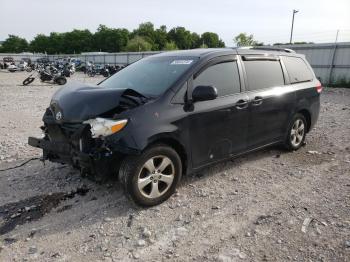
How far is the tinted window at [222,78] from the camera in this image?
4.31m

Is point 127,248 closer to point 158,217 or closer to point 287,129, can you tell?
point 158,217

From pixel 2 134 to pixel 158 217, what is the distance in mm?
5299

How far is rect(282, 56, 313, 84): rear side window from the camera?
5.77 meters

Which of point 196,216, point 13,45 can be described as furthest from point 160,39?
point 196,216

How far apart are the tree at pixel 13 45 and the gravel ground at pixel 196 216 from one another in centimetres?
12213

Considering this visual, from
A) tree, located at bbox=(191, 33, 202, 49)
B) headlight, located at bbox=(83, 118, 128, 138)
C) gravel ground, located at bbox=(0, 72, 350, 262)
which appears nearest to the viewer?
gravel ground, located at bbox=(0, 72, 350, 262)

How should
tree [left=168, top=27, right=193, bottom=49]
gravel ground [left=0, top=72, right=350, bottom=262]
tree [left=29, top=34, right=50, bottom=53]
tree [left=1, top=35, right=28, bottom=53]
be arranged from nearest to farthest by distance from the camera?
1. gravel ground [left=0, top=72, right=350, bottom=262]
2. tree [left=168, top=27, right=193, bottom=49]
3. tree [left=29, top=34, right=50, bottom=53]
4. tree [left=1, top=35, right=28, bottom=53]

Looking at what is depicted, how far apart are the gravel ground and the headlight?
969 mm

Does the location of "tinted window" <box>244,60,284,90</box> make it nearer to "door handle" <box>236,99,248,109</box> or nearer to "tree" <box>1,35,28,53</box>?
"door handle" <box>236,99,248,109</box>

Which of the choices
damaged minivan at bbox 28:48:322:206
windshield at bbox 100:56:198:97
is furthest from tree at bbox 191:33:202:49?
windshield at bbox 100:56:198:97

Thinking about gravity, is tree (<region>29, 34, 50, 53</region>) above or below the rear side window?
above

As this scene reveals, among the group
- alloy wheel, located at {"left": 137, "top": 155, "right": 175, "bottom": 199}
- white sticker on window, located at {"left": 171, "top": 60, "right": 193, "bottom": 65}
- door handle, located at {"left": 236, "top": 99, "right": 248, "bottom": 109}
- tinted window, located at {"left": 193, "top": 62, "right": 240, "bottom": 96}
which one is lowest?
alloy wheel, located at {"left": 137, "top": 155, "right": 175, "bottom": 199}

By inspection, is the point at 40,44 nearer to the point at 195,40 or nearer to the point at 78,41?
the point at 78,41

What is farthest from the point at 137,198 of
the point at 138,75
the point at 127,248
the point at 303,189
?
the point at 303,189
